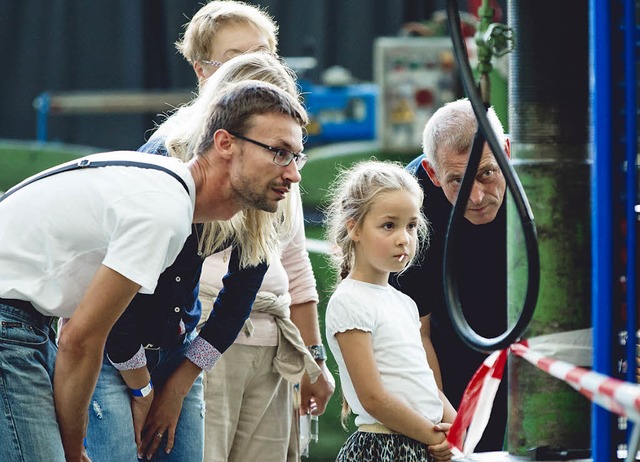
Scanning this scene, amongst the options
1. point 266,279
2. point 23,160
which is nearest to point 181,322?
point 266,279

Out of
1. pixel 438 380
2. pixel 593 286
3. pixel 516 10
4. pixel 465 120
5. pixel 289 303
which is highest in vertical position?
pixel 516 10

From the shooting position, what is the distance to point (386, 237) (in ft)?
8.60

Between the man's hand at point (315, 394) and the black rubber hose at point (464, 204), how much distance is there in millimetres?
1456

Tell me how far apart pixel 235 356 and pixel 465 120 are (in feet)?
2.75

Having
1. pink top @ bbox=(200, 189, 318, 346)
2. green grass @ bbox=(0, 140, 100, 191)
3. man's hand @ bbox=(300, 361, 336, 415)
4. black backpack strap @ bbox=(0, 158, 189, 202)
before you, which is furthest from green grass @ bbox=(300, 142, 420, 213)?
black backpack strap @ bbox=(0, 158, 189, 202)

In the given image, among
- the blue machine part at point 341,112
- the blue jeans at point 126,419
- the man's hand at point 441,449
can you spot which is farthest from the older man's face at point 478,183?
the blue machine part at point 341,112

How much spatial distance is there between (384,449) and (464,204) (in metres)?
1.06

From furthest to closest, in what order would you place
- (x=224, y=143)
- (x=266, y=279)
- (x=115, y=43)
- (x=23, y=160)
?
(x=115, y=43), (x=23, y=160), (x=266, y=279), (x=224, y=143)

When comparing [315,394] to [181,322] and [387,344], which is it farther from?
[181,322]

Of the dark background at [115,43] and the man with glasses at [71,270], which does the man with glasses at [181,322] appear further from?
the dark background at [115,43]

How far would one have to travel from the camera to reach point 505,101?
15.8 feet

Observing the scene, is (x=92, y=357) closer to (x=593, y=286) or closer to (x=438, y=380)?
(x=593, y=286)

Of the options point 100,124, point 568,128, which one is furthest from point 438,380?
point 100,124

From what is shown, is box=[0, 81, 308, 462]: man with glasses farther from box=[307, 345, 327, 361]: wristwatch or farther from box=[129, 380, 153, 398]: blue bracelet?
box=[307, 345, 327, 361]: wristwatch
